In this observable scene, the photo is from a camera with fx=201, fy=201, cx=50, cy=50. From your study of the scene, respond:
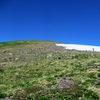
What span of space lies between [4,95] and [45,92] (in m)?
3.94

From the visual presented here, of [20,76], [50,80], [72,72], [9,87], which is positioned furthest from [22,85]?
[72,72]

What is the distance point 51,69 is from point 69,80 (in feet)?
23.7

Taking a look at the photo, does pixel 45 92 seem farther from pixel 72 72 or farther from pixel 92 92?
pixel 72 72

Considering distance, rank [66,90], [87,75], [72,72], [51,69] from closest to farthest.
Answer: [66,90], [87,75], [72,72], [51,69]

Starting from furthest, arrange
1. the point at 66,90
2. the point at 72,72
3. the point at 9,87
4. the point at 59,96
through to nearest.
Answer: the point at 72,72, the point at 9,87, the point at 66,90, the point at 59,96

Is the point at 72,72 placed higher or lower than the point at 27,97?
higher

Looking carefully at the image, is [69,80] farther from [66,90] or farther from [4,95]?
[4,95]

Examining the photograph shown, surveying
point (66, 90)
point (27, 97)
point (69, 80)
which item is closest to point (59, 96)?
point (66, 90)

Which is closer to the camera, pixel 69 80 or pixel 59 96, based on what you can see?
pixel 59 96

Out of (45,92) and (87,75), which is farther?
(87,75)

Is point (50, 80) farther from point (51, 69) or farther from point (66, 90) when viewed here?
point (51, 69)

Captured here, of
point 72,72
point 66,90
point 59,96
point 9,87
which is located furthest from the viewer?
point 72,72

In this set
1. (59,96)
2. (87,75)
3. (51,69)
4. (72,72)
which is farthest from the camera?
(51,69)

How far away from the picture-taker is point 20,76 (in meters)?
27.3
